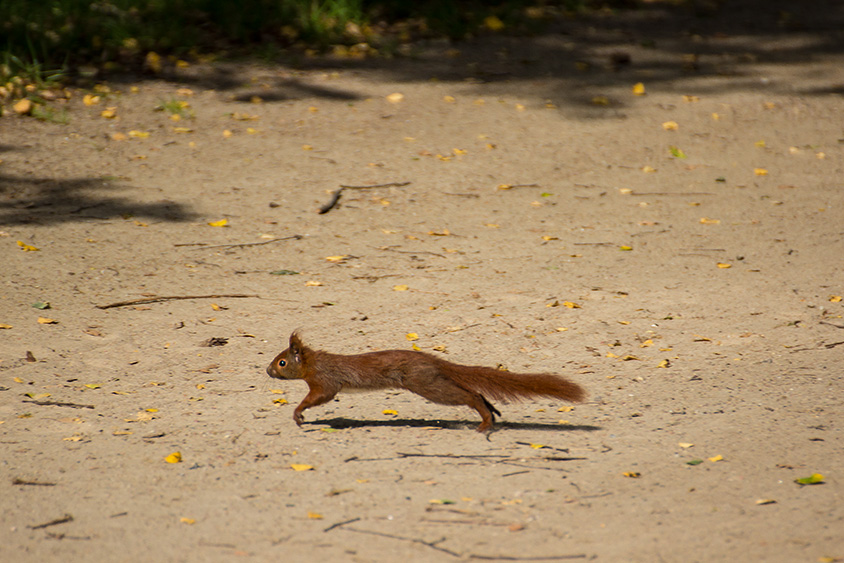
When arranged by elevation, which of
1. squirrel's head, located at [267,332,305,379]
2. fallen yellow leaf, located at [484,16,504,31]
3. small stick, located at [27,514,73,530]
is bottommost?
small stick, located at [27,514,73,530]

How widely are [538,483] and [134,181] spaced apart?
17.3 feet

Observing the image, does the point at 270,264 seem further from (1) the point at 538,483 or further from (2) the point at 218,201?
(1) the point at 538,483

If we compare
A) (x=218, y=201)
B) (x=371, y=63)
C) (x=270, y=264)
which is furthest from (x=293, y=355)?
(x=371, y=63)

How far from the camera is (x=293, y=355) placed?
3.83m

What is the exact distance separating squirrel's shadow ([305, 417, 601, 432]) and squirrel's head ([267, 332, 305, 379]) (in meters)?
0.26

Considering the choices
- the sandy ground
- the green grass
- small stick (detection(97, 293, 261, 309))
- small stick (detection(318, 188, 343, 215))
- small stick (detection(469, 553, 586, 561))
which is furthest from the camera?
the green grass

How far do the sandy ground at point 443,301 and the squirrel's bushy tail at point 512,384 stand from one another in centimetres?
22

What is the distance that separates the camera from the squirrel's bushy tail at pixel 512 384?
11.4 ft

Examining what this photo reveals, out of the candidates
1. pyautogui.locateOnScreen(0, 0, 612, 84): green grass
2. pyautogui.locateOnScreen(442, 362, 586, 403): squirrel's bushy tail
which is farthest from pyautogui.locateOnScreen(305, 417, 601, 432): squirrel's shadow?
pyautogui.locateOnScreen(0, 0, 612, 84): green grass

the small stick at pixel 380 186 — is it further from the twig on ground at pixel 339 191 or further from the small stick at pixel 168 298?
the small stick at pixel 168 298

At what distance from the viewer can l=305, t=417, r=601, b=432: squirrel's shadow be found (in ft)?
12.3

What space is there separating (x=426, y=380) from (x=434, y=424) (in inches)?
14.4

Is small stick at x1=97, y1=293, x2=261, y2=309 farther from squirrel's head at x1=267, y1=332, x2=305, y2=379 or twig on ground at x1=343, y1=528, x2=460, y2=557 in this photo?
twig on ground at x1=343, y1=528, x2=460, y2=557

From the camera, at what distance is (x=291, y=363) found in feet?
12.6
